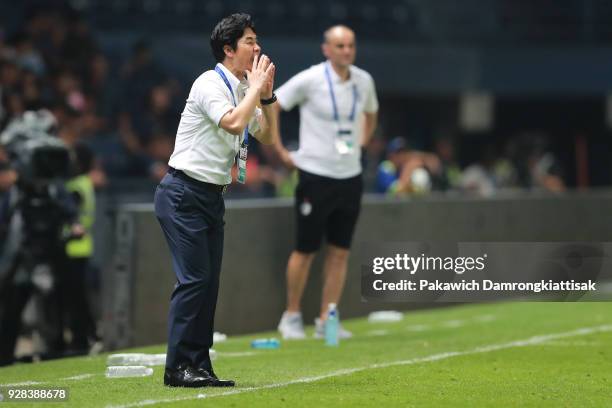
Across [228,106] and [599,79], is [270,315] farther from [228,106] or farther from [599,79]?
[599,79]

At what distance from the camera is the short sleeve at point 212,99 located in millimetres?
9117

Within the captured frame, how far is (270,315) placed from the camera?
612 inches

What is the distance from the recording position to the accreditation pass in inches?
355

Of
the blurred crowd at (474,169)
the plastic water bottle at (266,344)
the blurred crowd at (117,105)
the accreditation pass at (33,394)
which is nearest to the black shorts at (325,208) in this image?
the plastic water bottle at (266,344)

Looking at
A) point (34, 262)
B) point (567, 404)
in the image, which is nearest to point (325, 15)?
point (34, 262)

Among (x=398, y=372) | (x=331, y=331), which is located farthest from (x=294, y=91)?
(x=398, y=372)

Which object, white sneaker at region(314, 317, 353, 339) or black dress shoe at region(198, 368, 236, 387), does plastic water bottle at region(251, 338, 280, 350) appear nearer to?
white sneaker at region(314, 317, 353, 339)

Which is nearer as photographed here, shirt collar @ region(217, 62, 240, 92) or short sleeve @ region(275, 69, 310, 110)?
shirt collar @ region(217, 62, 240, 92)

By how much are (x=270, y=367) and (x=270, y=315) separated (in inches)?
182

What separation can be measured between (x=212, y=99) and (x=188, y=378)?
1555mm

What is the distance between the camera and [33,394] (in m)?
9.27

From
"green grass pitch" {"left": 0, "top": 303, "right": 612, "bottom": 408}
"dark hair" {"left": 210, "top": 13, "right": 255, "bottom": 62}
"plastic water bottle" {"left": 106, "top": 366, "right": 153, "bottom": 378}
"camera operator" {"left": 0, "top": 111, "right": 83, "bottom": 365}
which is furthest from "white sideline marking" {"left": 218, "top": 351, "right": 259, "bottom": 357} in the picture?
"dark hair" {"left": 210, "top": 13, "right": 255, "bottom": 62}

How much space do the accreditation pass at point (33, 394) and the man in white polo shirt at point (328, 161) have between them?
4372 mm

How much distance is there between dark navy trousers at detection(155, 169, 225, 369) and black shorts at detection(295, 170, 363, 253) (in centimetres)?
420
